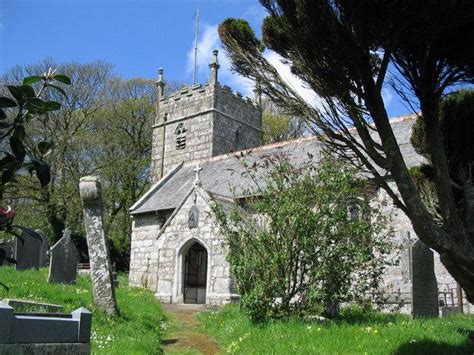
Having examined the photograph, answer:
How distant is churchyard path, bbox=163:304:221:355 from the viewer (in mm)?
7320

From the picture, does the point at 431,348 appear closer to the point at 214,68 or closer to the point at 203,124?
the point at 203,124

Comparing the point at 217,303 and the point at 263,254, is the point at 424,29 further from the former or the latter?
the point at 217,303

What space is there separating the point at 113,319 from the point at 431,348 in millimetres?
4715

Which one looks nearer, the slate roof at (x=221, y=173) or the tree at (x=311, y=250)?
the tree at (x=311, y=250)

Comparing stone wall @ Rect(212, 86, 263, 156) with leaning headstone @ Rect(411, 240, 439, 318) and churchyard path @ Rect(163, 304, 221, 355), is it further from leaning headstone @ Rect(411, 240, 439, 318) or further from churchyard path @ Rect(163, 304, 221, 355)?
leaning headstone @ Rect(411, 240, 439, 318)

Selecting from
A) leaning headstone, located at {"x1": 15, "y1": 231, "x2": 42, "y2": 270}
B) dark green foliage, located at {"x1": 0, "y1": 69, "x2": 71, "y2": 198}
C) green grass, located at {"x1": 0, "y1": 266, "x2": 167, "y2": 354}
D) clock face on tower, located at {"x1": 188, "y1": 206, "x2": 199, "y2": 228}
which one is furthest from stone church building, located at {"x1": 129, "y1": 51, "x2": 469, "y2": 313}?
dark green foliage, located at {"x1": 0, "y1": 69, "x2": 71, "y2": 198}

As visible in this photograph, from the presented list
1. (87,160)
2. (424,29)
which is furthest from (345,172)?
(87,160)

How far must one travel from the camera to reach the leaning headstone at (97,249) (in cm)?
818

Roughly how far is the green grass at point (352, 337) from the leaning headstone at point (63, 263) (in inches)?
168

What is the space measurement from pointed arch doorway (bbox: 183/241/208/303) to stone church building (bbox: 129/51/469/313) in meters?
0.03

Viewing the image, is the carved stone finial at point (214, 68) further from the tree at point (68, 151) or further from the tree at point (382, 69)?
the tree at point (382, 69)

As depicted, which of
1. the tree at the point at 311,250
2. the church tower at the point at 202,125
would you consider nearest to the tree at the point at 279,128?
the church tower at the point at 202,125

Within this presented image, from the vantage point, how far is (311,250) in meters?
8.35

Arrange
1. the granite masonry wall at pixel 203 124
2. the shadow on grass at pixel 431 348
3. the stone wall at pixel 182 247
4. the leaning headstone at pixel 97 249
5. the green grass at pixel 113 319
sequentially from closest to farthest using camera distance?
1. the shadow on grass at pixel 431 348
2. the green grass at pixel 113 319
3. the leaning headstone at pixel 97 249
4. the stone wall at pixel 182 247
5. the granite masonry wall at pixel 203 124
